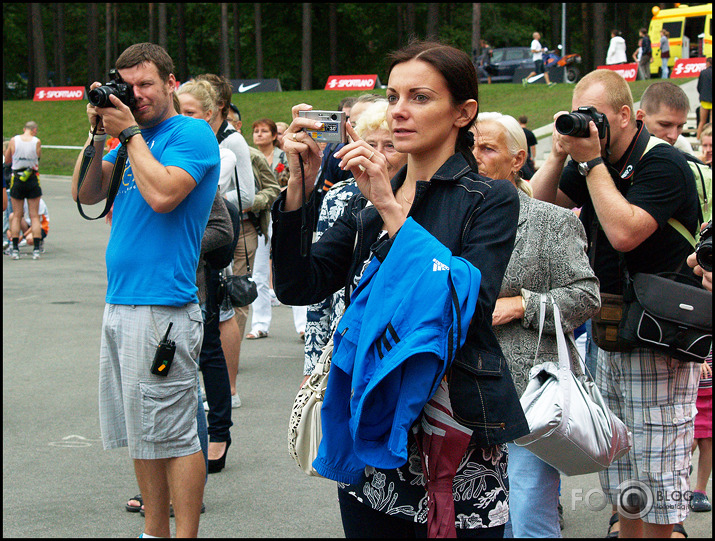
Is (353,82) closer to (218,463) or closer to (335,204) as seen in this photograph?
(218,463)

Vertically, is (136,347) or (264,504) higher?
(136,347)

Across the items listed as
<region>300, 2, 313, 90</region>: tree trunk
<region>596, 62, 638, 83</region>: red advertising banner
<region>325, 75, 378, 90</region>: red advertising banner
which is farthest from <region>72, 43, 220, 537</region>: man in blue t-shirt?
<region>300, 2, 313, 90</region>: tree trunk

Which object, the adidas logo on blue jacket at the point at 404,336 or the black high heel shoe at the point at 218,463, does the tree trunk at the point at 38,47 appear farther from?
the adidas logo on blue jacket at the point at 404,336

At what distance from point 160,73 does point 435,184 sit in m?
1.82

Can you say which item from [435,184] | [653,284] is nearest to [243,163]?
[653,284]

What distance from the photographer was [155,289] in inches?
140

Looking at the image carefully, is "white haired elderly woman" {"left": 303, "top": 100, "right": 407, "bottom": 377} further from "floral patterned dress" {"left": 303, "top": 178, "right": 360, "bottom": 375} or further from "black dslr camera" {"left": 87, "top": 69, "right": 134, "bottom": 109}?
"black dslr camera" {"left": 87, "top": 69, "right": 134, "bottom": 109}

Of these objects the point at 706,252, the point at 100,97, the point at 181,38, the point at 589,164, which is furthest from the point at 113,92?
the point at 181,38

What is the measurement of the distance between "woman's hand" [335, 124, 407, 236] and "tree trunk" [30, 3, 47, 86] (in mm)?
52699

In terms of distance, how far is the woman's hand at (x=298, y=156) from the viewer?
2.48 m

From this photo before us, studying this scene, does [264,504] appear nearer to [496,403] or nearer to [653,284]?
[653,284]

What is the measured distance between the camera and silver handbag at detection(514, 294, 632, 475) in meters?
3.12

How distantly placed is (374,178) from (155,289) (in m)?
1.64

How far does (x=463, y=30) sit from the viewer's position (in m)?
53.5
